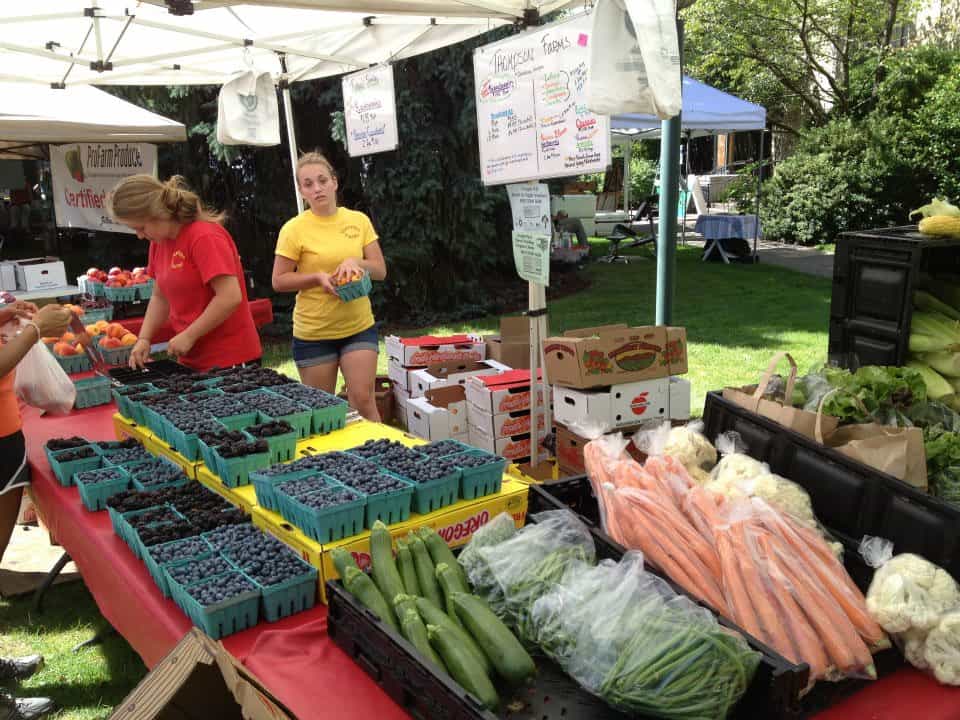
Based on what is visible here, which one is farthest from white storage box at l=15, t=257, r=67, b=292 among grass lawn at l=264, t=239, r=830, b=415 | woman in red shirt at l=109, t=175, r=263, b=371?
woman in red shirt at l=109, t=175, r=263, b=371

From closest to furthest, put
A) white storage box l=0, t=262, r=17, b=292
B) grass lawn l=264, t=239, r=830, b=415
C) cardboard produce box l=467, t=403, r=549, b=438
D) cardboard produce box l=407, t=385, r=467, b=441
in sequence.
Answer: cardboard produce box l=467, t=403, r=549, b=438
cardboard produce box l=407, t=385, r=467, b=441
white storage box l=0, t=262, r=17, b=292
grass lawn l=264, t=239, r=830, b=415

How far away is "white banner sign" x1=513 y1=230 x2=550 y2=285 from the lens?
3637mm

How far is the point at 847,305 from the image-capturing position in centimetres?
334

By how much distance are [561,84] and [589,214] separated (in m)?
14.5

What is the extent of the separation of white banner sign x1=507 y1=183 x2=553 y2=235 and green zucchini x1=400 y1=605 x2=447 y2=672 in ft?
7.62

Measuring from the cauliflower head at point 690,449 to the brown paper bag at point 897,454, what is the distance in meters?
0.39

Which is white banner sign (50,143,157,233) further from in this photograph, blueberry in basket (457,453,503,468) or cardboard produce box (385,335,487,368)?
blueberry in basket (457,453,503,468)

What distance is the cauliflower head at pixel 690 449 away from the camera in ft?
7.88

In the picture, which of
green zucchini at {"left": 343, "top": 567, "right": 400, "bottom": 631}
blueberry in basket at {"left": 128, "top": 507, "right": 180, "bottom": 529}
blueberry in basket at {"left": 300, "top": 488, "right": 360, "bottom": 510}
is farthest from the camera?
blueberry in basket at {"left": 128, "top": 507, "right": 180, "bottom": 529}

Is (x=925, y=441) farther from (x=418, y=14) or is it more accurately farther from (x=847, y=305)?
(x=418, y=14)

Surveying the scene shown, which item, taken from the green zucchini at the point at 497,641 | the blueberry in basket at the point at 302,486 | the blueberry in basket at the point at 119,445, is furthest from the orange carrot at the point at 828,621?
the blueberry in basket at the point at 119,445

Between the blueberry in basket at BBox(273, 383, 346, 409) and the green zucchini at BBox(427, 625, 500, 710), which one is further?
the blueberry in basket at BBox(273, 383, 346, 409)

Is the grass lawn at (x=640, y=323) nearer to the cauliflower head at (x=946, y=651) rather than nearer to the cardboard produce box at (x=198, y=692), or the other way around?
the cardboard produce box at (x=198, y=692)

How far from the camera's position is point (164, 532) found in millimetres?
2145
